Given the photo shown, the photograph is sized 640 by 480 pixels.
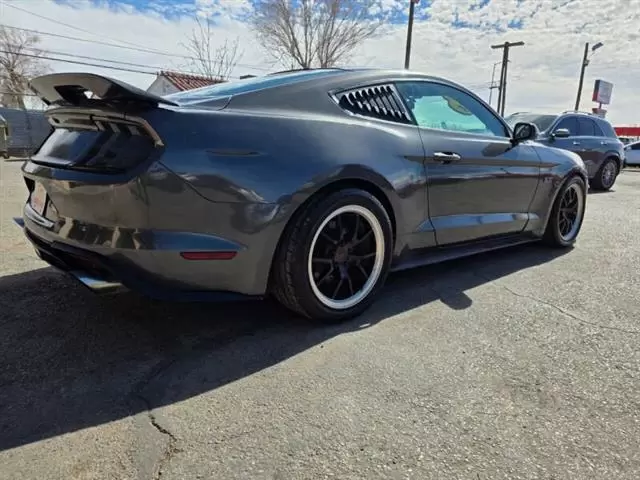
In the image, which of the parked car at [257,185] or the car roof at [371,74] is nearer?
the parked car at [257,185]

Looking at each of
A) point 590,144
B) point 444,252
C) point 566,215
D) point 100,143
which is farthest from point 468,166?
point 590,144

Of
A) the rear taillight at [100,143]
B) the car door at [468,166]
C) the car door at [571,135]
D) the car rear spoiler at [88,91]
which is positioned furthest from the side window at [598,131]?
the rear taillight at [100,143]

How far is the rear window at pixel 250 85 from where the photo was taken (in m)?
2.58

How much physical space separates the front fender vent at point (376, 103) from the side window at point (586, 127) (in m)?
7.96

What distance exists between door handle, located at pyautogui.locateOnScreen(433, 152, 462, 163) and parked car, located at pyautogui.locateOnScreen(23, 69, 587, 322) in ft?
0.04

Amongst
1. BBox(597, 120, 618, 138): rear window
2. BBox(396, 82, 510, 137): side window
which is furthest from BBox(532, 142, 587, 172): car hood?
BBox(597, 120, 618, 138): rear window

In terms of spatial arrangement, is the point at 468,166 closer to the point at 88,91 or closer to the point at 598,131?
the point at 88,91

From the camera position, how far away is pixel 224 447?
5.68ft

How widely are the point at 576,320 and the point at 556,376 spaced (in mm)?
823

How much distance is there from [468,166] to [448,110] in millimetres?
460

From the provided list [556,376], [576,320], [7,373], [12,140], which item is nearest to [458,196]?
[576,320]

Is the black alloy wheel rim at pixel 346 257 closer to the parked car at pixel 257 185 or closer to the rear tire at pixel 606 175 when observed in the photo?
the parked car at pixel 257 185

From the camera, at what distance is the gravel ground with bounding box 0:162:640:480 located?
1.68 metres

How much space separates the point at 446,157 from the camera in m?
3.19
